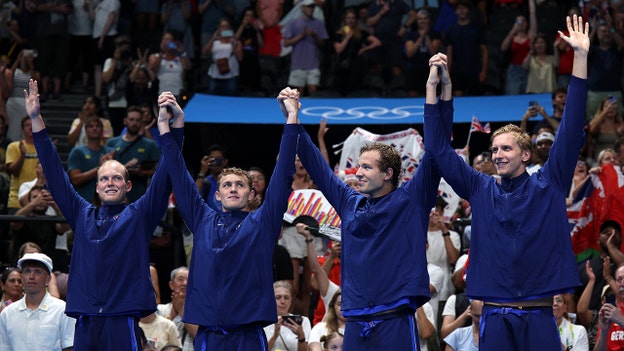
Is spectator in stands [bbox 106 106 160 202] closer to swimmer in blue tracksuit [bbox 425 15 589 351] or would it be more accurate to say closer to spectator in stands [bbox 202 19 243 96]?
spectator in stands [bbox 202 19 243 96]

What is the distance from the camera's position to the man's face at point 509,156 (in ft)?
26.2

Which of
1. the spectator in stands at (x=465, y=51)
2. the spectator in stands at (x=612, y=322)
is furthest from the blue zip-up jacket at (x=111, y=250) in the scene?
the spectator in stands at (x=465, y=51)

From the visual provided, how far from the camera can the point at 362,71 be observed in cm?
1778

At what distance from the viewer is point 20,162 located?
578 inches

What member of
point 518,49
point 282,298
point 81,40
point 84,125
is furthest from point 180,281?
point 81,40

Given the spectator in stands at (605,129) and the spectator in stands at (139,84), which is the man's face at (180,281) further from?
the spectator in stands at (605,129)

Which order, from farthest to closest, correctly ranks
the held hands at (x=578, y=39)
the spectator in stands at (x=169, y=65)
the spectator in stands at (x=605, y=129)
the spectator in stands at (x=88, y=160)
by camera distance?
the spectator in stands at (x=169, y=65) → the spectator in stands at (x=605, y=129) → the spectator in stands at (x=88, y=160) → the held hands at (x=578, y=39)

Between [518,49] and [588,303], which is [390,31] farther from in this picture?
[588,303]

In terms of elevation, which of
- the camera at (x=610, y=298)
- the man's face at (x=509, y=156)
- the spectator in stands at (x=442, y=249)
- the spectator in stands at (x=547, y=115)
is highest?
the spectator in stands at (x=547, y=115)

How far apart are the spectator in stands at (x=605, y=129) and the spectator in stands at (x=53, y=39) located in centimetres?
773

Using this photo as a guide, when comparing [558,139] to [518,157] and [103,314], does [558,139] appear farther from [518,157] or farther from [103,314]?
[103,314]

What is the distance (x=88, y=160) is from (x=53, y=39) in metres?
4.71

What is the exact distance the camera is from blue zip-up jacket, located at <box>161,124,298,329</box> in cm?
823

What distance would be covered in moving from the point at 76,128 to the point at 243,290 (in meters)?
7.90
